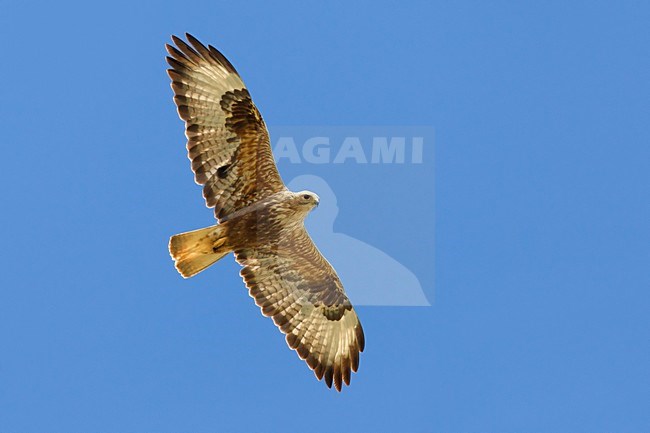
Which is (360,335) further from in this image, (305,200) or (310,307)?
(305,200)

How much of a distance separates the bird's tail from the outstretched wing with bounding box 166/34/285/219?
410 millimetres

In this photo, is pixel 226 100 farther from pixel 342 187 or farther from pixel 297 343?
pixel 297 343

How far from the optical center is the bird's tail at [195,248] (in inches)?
540

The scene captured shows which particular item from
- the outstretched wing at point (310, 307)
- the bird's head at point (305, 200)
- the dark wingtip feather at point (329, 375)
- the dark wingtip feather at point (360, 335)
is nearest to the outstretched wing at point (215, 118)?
the bird's head at point (305, 200)

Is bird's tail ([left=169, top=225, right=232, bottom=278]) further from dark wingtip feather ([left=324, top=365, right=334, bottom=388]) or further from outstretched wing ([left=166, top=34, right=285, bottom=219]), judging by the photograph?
dark wingtip feather ([left=324, top=365, right=334, bottom=388])

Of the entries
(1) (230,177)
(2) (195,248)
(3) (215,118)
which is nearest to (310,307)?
(2) (195,248)

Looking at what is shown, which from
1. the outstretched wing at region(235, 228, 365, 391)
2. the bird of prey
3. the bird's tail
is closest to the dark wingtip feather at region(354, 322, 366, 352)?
the outstretched wing at region(235, 228, 365, 391)

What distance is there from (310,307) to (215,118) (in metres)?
2.52

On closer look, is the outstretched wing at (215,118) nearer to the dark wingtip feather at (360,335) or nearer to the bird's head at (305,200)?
the bird's head at (305,200)

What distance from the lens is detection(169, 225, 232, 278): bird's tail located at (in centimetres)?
1372

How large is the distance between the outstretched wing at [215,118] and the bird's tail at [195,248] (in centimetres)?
41

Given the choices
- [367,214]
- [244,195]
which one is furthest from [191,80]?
[367,214]

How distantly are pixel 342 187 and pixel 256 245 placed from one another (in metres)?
1.14

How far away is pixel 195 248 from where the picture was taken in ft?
45.2
